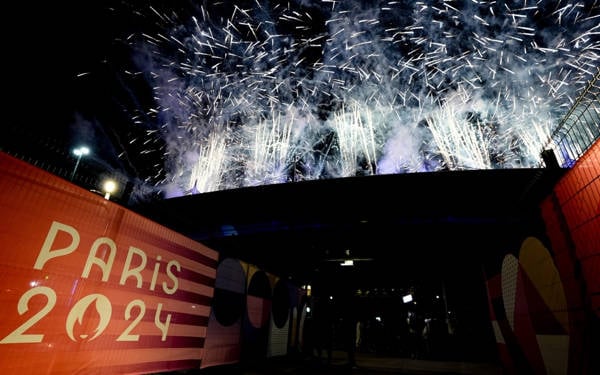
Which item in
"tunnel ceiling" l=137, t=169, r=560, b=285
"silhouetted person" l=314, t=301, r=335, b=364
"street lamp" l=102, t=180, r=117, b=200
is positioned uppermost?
"tunnel ceiling" l=137, t=169, r=560, b=285

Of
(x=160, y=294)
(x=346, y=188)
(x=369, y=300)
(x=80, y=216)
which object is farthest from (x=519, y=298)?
(x=369, y=300)

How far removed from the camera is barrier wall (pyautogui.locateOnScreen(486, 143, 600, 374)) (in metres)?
3.88

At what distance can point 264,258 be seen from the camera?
12344mm

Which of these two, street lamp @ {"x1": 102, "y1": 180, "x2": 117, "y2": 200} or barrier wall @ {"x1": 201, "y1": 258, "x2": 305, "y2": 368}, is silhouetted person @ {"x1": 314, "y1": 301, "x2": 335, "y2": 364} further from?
street lamp @ {"x1": 102, "y1": 180, "x2": 117, "y2": 200}

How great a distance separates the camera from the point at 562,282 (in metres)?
4.44

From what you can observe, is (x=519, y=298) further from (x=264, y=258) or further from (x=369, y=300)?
(x=369, y=300)

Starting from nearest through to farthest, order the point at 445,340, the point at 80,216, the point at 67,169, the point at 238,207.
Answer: the point at 80,216, the point at 67,169, the point at 238,207, the point at 445,340

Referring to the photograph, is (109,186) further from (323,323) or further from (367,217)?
(323,323)

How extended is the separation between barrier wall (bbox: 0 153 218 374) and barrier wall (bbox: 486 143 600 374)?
671cm

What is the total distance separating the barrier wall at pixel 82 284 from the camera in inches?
122

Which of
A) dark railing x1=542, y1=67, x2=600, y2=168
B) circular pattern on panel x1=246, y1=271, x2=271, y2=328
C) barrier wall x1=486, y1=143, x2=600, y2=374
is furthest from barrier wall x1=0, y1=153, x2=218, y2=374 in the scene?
dark railing x1=542, y1=67, x2=600, y2=168

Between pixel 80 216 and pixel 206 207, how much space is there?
23.4ft

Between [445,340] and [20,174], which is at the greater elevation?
[20,174]

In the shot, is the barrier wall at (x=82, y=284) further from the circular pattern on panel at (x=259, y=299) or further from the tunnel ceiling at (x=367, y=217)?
the tunnel ceiling at (x=367, y=217)
